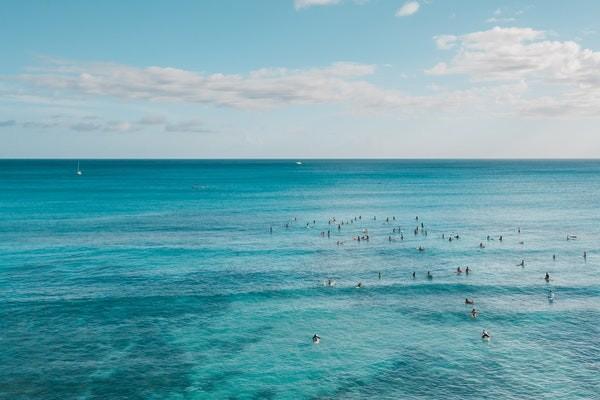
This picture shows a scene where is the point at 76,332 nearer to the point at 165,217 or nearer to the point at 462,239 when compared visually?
the point at 462,239

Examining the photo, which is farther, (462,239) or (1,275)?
(462,239)

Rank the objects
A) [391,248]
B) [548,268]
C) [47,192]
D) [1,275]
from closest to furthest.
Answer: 1. [1,275]
2. [548,268]
3. [391,248]
4. [47,192]

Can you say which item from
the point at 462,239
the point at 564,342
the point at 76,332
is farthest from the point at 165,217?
the point at 564,342

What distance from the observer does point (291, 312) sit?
52.3 meters

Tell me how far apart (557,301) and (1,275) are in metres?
65.6

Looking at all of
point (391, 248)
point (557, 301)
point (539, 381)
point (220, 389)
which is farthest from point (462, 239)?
point (220, 389)

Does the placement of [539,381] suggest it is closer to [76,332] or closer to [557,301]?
[557,301]

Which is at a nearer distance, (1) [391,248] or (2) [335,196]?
(1) [391,248]

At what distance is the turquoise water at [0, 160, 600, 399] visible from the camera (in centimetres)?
3806

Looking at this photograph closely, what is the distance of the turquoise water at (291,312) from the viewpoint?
38062 millimetres

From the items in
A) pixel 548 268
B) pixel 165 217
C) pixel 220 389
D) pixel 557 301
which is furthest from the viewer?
pixel 165 217

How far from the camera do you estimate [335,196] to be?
177625 millimetres

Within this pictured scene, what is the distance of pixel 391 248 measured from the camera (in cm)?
8394

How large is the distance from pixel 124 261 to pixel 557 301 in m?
55.3
